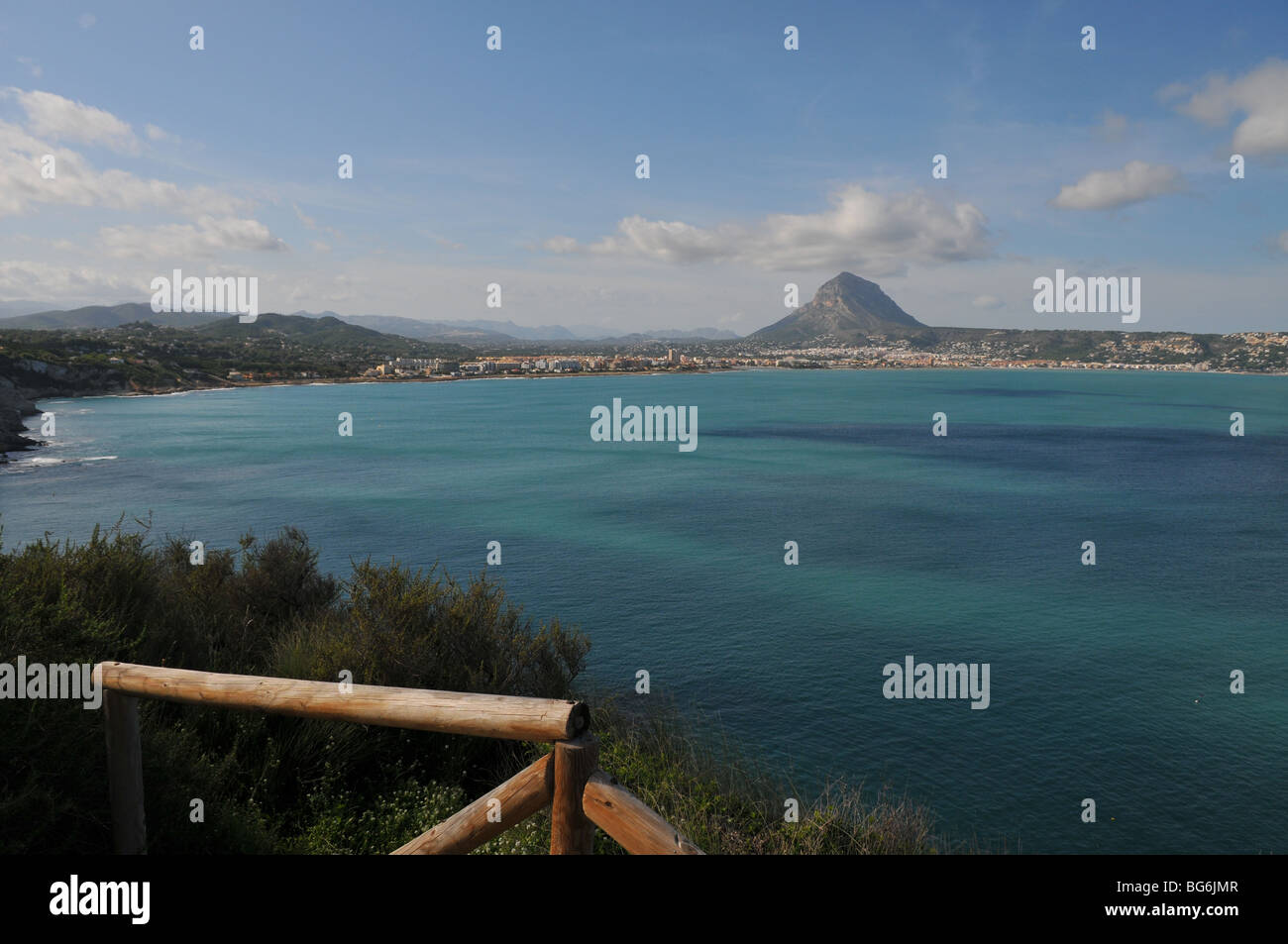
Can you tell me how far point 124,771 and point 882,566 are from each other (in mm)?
28554

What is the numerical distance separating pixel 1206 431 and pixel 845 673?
79.4m

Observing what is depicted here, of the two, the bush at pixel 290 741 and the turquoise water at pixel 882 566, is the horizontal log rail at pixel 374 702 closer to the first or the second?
the bush at pixel 290 741

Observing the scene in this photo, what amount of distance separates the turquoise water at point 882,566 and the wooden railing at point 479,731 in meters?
11.9

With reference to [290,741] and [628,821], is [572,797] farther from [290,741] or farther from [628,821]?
[290,741]

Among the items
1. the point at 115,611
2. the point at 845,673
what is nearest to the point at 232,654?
the point at 115,611

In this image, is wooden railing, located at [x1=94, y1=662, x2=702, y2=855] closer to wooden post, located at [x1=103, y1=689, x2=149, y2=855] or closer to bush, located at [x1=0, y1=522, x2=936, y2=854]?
wooden post, located at [x1=103, y1=689, x2=149, y2=855]

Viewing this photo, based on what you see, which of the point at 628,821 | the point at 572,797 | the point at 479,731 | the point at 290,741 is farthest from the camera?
the point at 290,741

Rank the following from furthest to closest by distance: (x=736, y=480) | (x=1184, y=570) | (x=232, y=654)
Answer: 1. (x=736, y=480)
2. (x=1184, y=570)
3. (x=232, y=654)

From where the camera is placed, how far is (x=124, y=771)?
4094mm

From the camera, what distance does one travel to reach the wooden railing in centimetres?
295

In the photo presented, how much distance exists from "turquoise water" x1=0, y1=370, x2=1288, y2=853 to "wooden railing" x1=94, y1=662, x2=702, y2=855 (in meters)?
11.9

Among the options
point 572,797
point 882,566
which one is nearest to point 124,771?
point 572,797

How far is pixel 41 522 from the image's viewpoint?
33219mm
